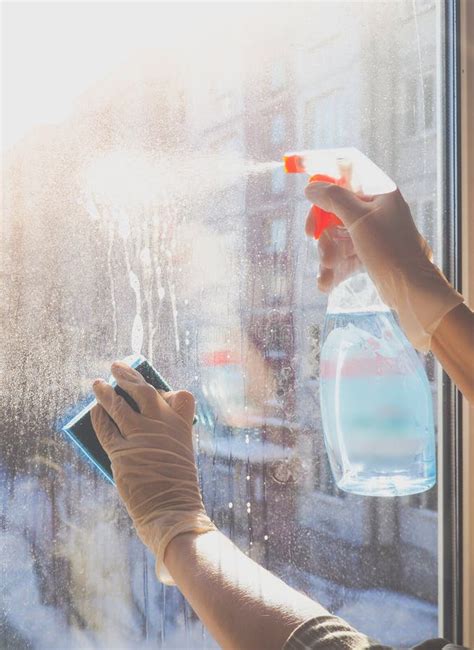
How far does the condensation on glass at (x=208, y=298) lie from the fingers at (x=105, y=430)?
74 millimetres

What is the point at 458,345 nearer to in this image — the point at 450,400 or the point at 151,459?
the point at 450,400

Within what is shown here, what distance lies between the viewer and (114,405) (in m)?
0.85

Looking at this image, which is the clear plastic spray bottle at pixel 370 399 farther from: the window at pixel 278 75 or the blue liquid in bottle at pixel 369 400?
the window at pixel 278 75

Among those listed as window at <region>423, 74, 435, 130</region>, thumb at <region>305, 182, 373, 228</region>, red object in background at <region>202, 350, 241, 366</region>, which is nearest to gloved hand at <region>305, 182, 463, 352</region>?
thumb at <region>305, 182, 373, 228</region>

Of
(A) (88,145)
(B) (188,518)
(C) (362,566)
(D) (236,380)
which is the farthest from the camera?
(C) (362,566)

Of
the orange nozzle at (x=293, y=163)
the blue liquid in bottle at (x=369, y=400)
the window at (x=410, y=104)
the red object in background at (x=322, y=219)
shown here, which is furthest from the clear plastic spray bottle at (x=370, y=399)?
the window at (x=410, y=104)

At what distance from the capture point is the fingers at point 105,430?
0.84 meters

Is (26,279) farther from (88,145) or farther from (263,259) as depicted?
(263,259)

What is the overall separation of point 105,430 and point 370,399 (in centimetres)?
45

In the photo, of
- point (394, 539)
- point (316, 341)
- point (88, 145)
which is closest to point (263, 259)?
point (316, 341)

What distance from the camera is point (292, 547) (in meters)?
1.13

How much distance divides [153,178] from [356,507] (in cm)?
68

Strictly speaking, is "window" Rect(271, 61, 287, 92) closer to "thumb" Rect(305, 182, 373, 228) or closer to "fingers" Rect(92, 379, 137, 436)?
"thumb" Rect(305, 182, 373, 228)

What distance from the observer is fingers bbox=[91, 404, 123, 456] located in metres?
0.84
